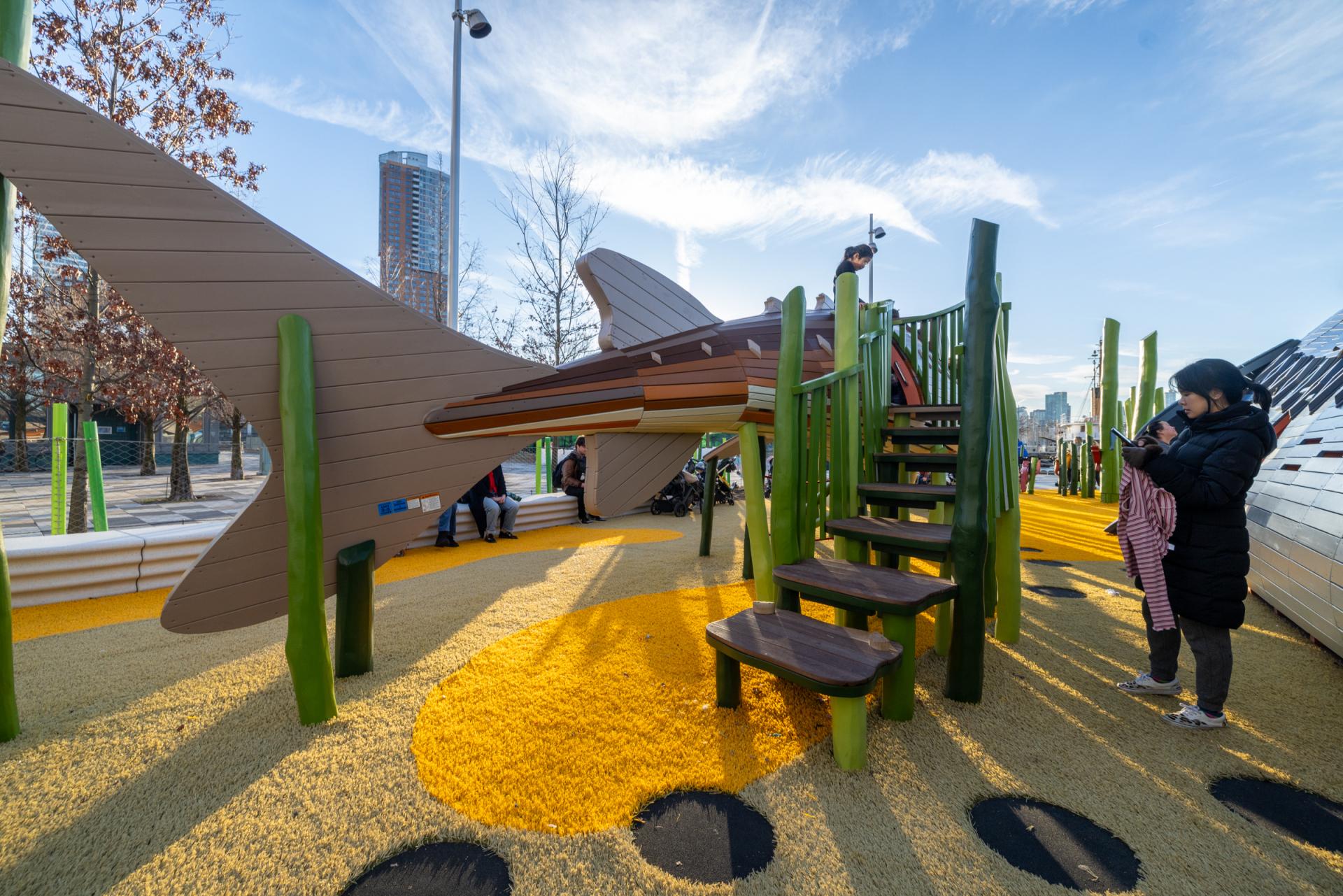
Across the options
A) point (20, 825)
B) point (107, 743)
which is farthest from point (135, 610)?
point (20, 825)

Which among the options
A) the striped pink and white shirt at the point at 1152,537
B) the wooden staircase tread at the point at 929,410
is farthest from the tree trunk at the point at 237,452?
the striped pink and white shirt at the point at 1152,537

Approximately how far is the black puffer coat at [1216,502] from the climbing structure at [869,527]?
77cm

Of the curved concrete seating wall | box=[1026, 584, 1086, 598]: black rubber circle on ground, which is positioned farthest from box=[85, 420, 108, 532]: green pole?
box=[1026, 584, 1086, 598]: black rubber circle on ground

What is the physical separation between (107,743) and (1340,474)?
6384 mm

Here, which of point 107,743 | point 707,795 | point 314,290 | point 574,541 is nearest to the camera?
point 707,795

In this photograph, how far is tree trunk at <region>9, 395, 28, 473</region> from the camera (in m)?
16.9

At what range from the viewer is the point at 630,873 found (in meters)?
1.59

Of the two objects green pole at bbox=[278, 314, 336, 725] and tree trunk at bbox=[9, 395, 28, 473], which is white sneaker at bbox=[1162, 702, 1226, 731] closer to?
green pole at bbox=[278, 314, 336, 725]

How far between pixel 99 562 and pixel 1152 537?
6.91 metres

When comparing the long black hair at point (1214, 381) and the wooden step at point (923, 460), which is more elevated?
the long black hair at point (1214, 381)

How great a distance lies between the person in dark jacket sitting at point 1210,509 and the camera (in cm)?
235

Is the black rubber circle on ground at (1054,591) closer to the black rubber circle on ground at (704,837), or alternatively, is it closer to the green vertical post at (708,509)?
the green vertical post at (708,509)

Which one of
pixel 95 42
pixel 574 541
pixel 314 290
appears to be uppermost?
pixel 95 42

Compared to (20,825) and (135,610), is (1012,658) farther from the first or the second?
(135,610)
